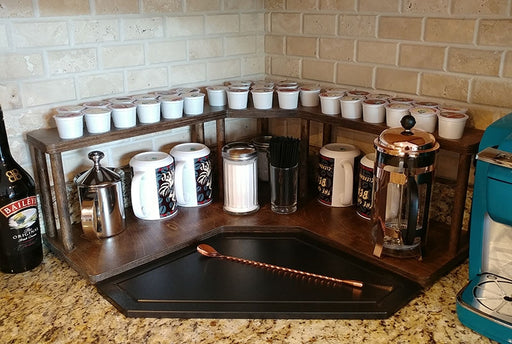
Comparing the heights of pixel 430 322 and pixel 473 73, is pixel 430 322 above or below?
below

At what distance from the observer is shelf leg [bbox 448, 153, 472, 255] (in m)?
1.12

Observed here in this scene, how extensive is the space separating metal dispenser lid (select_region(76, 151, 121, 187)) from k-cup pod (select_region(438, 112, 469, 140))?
0.80 m

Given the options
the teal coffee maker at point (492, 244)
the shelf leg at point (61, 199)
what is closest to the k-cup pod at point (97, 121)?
the shelf leg at point (61, 199)

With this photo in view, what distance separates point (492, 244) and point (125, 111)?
2.93 feet

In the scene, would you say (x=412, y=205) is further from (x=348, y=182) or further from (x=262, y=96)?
(x=262, y=96)

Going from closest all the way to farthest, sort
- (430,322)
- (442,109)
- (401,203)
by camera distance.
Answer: (430,322) → (401,203) → (442,109)

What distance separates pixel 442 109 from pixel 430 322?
20.9 inches

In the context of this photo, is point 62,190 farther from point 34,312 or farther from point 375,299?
point 375,299

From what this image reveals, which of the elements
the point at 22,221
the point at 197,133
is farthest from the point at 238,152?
the point at 22,221

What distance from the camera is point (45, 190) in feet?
4.11

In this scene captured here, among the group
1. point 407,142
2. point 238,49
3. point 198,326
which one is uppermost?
point 238,49

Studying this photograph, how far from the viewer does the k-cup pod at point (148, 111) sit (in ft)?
4.20

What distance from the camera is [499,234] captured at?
99cm

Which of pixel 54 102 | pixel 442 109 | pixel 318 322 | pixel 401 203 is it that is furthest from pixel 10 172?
pixel 442 109
